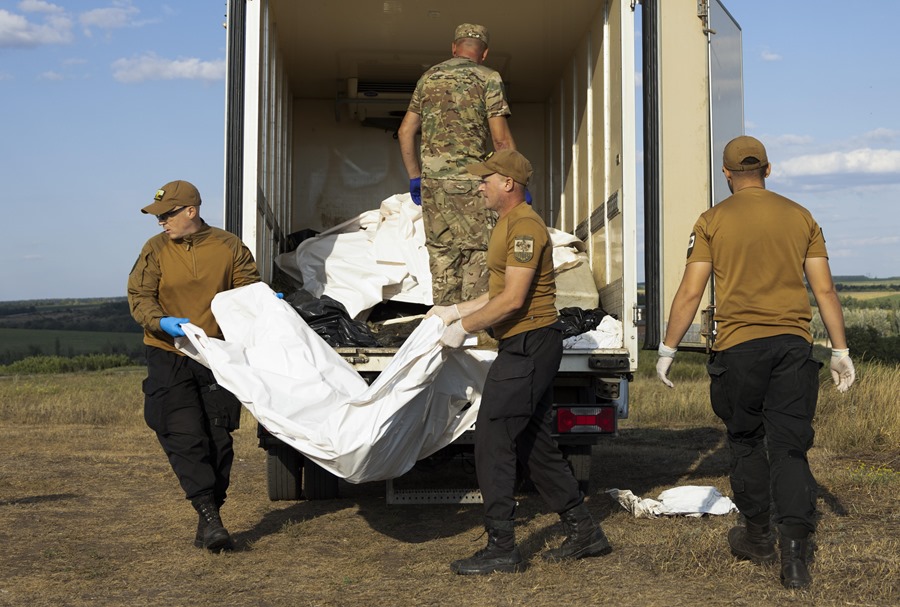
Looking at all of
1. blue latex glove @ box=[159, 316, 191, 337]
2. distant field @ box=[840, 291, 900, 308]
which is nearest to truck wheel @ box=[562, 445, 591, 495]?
blue latex glove @ box=[159, 316, 191, 337]

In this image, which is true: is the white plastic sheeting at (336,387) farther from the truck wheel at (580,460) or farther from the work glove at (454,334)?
the truck wheel at (580,460)

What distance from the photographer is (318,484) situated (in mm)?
6867

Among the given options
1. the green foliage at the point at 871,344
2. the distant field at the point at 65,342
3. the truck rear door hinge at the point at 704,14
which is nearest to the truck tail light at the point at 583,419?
the truck rear door hinge at the point at 704,14

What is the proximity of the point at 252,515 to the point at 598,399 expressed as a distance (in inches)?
83.4

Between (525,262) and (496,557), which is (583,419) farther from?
(525,262)

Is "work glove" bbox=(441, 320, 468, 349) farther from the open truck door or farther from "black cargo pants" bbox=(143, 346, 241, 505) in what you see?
the open truck door

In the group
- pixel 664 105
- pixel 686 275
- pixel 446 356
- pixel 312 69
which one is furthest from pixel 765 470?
pixel 312 69

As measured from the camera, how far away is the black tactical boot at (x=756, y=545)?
4.66 m

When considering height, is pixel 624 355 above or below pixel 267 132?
below

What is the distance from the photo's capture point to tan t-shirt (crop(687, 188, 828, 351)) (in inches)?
177

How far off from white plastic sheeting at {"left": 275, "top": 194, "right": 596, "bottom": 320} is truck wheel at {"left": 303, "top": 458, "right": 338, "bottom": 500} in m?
0.99

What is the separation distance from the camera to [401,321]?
6.91 meters

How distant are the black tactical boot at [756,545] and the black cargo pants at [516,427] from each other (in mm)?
716

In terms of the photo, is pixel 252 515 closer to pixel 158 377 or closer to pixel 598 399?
pixel 158 377
